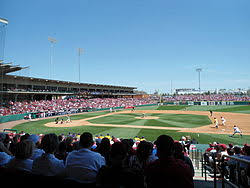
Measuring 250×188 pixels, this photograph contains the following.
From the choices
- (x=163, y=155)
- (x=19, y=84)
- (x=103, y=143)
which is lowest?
(x=103, y=143)

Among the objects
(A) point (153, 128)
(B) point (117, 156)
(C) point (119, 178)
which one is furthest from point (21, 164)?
(A) point (153, 128)

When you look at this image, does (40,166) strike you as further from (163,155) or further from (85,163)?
(163,155)

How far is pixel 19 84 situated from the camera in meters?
44.8

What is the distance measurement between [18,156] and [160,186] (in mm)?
2808

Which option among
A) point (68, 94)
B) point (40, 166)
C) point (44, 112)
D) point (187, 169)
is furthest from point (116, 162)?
point (68, 94)

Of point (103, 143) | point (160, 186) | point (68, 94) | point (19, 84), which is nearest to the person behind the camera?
point (160, 186)

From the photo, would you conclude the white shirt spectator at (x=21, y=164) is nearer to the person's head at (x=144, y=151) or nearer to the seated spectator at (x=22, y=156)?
the seated spectator at (x=22, y=156)

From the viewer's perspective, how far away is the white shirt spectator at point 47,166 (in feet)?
10.5

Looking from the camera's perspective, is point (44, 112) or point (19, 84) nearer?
point (44, 112)

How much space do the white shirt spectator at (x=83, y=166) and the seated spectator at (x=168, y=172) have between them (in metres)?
1.20

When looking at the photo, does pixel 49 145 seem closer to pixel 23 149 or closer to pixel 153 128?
pixel 23 149

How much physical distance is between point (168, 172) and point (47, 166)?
2.33 m

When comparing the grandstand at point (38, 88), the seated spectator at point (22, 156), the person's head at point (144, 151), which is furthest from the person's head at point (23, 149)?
the grandstand at point (38, 88)

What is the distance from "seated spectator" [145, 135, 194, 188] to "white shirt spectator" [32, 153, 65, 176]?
187cm
